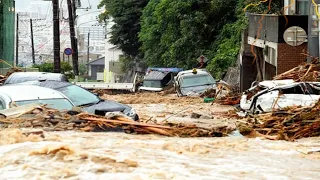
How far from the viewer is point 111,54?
93312 mm

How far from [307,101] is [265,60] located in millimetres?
11323

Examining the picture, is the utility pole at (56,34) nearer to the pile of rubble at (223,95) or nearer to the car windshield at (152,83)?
the car windshield at (152,83)

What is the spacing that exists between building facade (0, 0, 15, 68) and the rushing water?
4544cm

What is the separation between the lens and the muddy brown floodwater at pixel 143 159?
21.6 feet

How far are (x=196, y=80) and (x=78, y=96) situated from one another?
16251 millimetres

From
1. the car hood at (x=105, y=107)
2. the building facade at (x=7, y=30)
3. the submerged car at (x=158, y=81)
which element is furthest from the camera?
the building facade at (x=7, y=30)

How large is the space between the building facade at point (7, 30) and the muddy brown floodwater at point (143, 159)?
45.0 m

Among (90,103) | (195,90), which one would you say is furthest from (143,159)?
(195,90)

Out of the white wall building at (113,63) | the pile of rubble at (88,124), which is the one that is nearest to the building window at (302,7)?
the pile of rubble at (88,124)

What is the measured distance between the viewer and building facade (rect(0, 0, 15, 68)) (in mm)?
54062

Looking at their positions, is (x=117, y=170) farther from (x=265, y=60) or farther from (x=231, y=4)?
(x=231, y=4)

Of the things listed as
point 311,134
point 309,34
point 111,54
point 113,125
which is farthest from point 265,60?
point 111,54

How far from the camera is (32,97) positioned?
45.0 ft

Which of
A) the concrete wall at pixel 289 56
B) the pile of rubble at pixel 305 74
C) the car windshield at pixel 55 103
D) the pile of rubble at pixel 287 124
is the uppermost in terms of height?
the concrete wall at pixel 289 56
